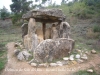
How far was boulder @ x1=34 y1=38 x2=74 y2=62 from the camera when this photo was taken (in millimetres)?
7152

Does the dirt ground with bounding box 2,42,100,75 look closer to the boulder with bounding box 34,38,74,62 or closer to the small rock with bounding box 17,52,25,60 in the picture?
the small rock with bounding box 17,52,25,60

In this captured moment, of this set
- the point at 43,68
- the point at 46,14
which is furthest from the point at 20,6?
the point at 43,68

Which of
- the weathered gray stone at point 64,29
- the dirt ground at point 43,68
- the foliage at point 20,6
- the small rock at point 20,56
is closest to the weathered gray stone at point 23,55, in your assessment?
the small rock at point 20,56

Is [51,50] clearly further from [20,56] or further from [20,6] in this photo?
[20,6]

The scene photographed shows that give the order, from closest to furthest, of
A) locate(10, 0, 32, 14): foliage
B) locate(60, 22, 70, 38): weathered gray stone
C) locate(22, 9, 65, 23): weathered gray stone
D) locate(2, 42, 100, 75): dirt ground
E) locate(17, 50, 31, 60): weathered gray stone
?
locate(2, 42, 100, 75): dirt ground → locate(17, 50, 31, 60): weathered gray stone → locate(22, 9, 65, 23): weathered gray stone → locate(60, 22, 70, 38): weathered gray stone → locate(10, 0, 32, 14): foliage

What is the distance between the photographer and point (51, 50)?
24.1ft

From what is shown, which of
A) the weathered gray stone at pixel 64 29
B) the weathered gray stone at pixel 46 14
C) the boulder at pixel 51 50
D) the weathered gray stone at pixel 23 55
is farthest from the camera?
the weathered gray stone at pixel 64 29

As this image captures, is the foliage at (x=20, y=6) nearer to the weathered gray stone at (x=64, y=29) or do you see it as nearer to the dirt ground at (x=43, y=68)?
the weathered gray stone at (x=64, y=29)

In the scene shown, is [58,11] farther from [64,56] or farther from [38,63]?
[38,63]

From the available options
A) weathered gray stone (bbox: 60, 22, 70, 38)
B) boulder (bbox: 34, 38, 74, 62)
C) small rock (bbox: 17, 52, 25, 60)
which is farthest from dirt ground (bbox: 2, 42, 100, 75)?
→ weathered gray stone (bbox: 60, 22, 70, 38)

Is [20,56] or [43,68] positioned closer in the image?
[43,68]

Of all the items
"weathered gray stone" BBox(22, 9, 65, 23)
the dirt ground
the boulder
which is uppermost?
"weathered gray stone" BBox(22, 9, 65, 23)

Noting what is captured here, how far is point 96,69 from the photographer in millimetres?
6613

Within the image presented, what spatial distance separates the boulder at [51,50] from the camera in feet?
23.5
